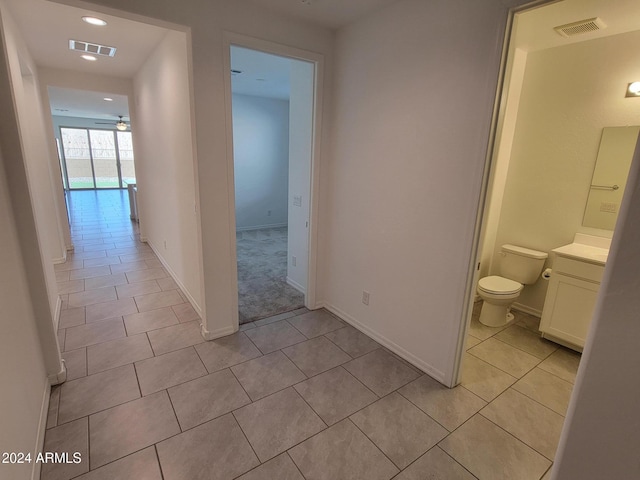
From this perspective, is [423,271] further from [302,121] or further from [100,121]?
[100,121]

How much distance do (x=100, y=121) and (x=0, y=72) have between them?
11806mm

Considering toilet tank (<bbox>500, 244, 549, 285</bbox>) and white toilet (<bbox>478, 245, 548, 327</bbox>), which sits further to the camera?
toilet tank (<bbox>500, 244, 549, 285</bbox>)

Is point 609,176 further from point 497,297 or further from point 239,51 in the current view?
point 239,51

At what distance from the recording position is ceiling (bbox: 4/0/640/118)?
2.14 meters

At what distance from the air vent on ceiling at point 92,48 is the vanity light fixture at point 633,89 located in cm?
482

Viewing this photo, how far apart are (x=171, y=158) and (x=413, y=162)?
2.51 metres

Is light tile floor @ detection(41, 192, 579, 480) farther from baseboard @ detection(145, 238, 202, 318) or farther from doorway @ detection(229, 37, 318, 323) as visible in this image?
doorway @ detection(229, 37, 318, 323)

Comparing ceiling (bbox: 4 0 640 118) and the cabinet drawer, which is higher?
ceiling (bbox: 4 0 640 118)

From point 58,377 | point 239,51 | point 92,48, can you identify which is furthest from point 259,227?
point 58,377

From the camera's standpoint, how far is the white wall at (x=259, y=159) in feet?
21.1

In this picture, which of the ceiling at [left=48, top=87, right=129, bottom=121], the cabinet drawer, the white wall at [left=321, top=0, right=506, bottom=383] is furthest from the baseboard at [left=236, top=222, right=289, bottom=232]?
the cabinet drawer

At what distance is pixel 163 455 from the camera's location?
1661 millimetres

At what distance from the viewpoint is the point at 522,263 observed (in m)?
3.18

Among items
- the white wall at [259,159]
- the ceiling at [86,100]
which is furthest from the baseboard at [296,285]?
the ceiling at [86,100]
